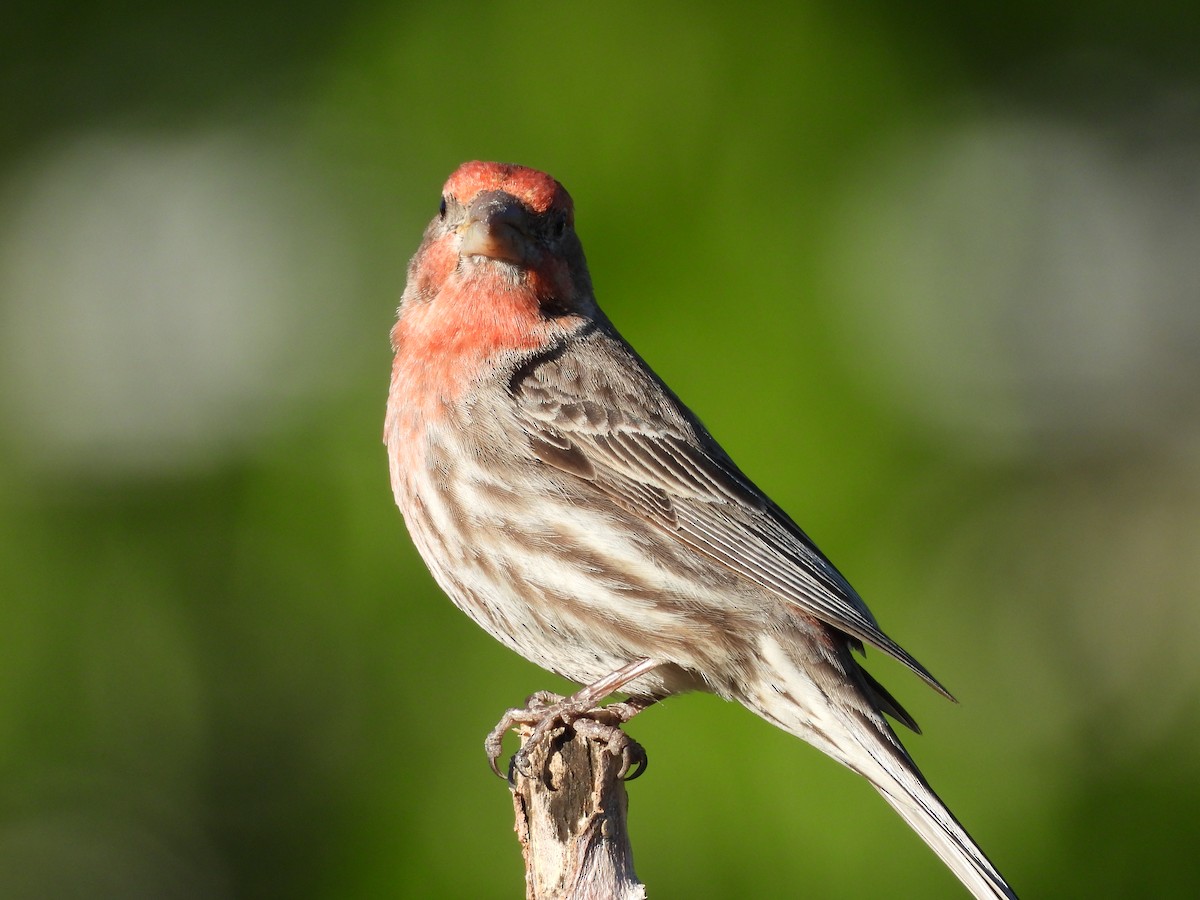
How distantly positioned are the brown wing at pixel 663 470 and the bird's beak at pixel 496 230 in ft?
1.14

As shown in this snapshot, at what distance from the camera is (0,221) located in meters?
6.59

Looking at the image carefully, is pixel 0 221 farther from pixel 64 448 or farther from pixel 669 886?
pixel 669 886

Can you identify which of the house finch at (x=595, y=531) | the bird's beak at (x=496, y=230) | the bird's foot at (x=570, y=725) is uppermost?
the bird's beak at (x=496, y=230)

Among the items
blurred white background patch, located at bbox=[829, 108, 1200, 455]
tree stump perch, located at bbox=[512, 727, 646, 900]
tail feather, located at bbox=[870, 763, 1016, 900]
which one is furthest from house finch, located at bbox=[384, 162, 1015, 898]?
blurred white background patch, located at bbox=[829, 108, 1200, 455]

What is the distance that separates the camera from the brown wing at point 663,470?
152 inches

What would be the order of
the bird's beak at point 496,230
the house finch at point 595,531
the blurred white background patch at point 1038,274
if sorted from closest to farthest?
the house finch at point 595,531
the bird's beak at point 496,230
the blurred white background patch at point 1038,274

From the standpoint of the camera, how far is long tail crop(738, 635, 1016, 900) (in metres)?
3.68

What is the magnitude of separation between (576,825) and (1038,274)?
168 inches

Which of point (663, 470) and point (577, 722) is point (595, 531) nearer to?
point (663, 470)

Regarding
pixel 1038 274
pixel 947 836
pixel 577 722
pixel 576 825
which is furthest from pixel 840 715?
pixel 1038 274

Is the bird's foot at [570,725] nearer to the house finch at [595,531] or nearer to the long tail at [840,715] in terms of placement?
the house finch at [595,531]

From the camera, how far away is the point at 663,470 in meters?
4.05

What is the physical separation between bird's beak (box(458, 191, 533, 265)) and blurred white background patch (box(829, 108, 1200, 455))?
1927 millimetres

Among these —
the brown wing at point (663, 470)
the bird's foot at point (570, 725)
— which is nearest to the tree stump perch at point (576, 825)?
the bird's foot at point (570, 725)
